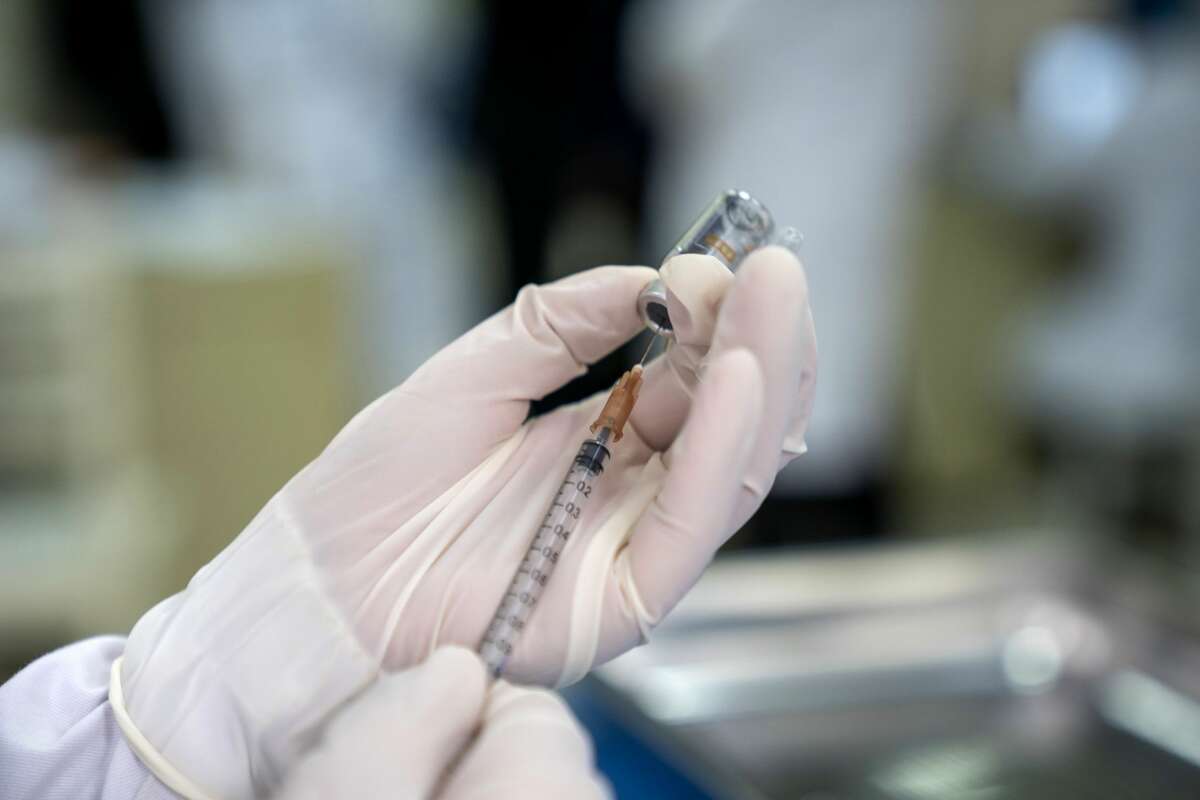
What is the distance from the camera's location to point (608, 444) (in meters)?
0.47

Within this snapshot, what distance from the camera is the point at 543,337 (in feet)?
1.52

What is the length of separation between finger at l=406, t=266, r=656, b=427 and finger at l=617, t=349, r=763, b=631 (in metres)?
0.07

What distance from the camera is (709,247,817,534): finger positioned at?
0.40 m

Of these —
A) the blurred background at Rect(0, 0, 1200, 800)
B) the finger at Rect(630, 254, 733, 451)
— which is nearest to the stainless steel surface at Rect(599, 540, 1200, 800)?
the blurred background at Rect(0, 0, 1200, 800)

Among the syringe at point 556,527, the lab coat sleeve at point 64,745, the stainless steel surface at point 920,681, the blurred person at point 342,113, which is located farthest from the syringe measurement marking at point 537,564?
the blurred person at point 342,113

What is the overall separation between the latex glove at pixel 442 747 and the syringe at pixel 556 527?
2 cm

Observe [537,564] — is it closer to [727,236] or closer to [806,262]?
[727,236]

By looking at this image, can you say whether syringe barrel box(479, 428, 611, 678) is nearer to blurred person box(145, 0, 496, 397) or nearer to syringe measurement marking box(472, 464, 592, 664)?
syringe measurement marking box(472, 464, 592, 664)

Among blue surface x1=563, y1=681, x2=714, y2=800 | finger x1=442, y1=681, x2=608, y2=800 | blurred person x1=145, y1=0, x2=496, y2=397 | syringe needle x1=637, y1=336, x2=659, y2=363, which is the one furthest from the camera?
blurred person x1=145, y1=0, x2=496, y2=397

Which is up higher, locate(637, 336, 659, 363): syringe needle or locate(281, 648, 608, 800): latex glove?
locate(637, 336, 659, 363): syringe needle

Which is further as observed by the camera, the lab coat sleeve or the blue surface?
the blue surface

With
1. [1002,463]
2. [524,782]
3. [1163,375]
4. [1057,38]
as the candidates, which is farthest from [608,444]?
[1057,38]

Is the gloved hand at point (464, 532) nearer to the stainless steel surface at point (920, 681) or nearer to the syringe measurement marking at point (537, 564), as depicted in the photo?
the syringe measurement marking at point (537, 564)

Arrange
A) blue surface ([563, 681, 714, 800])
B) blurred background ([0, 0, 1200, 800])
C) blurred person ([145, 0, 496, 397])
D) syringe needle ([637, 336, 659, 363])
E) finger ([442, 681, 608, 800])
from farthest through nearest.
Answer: blurred person ([145, 0, 496, 397]) < blurred background ([0, 0, 1200, 800]) < blue surface ([563, 681, 714, 800]) < syringe needle ([637, 336, 659, 363]) < finger ([442, 681, 608, 800])
